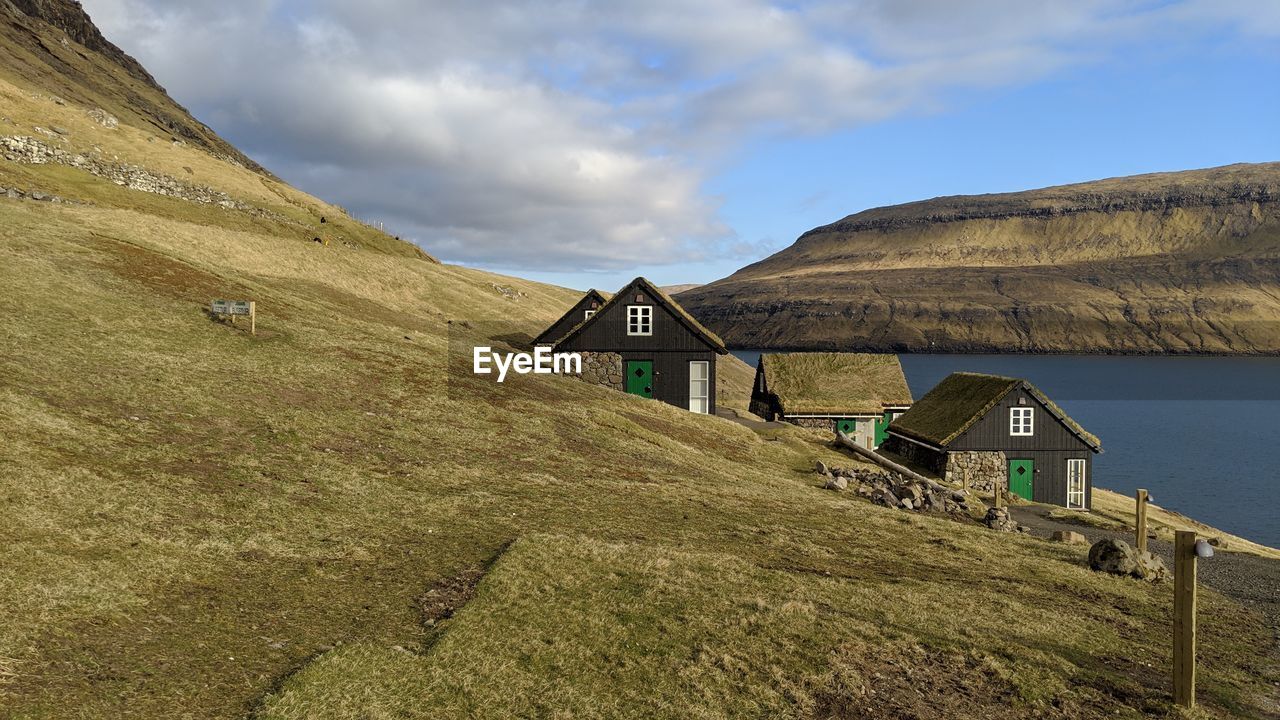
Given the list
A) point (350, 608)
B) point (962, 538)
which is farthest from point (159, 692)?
point (962, 538)

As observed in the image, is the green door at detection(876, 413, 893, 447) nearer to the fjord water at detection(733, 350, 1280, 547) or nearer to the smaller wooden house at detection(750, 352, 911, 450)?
the smaller wooden house at detection(750, 352, 911, 450)

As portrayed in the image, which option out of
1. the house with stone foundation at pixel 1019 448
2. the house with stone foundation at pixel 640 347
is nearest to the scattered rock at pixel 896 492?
the house with stone foundation at pixel 1019 448

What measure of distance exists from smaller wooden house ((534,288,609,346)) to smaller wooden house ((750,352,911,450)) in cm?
1476

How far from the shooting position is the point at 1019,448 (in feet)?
151

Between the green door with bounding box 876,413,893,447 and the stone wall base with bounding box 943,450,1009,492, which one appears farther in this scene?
the green door with bounding box 876,413,893,447

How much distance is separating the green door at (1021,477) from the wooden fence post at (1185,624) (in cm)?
3624

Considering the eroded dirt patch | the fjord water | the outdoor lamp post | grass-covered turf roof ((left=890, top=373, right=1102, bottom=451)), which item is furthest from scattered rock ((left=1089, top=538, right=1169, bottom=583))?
the fjord water

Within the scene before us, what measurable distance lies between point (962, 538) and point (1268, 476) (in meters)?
84.8

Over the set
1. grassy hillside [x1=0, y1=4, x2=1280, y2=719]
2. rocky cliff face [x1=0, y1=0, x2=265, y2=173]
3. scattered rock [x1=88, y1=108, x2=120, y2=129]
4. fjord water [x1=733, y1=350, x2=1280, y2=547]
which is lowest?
fjord water [x1=733, y1=350, x2=1280, y2=547]

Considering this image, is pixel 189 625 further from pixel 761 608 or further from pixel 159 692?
pixel 761 608

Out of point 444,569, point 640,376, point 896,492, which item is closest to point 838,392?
point 640,376

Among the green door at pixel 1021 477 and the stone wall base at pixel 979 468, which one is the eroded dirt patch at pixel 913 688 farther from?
the green door at pixel 1021 477

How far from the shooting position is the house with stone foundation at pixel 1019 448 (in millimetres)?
45688

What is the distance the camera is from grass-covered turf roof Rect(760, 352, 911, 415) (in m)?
57.8
